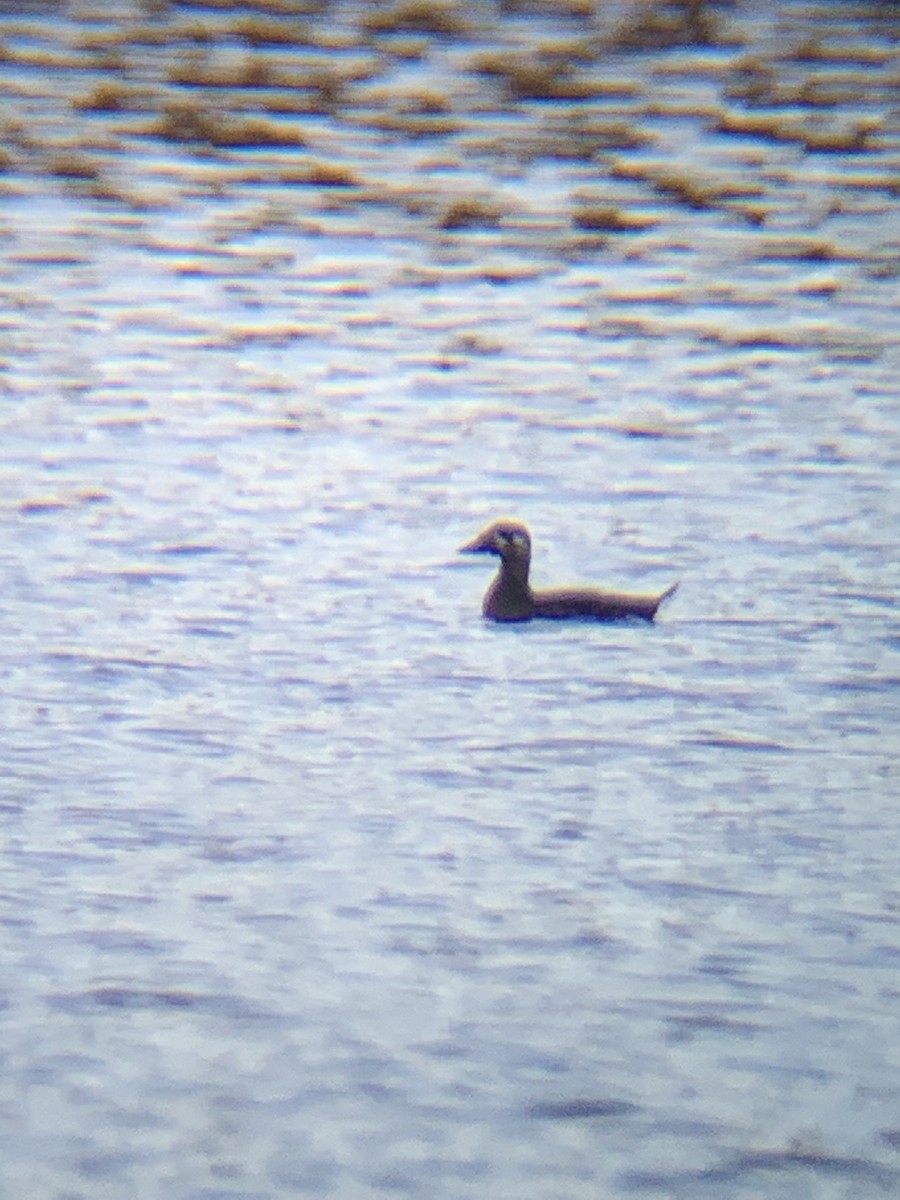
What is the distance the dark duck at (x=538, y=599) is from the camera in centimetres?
678

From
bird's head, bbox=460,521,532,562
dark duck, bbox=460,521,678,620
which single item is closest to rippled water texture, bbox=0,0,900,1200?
dark duck, bbox=460,521,678,620

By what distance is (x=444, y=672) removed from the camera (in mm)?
6359

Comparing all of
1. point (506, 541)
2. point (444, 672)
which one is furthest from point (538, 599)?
point (444, 672)

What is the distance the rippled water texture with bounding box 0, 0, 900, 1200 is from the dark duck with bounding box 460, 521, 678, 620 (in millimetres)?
58

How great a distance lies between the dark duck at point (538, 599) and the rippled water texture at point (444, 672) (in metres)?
0.06

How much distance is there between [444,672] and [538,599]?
572 millimetres

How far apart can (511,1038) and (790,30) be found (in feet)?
48.8

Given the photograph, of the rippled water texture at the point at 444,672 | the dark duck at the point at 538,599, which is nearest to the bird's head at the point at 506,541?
the dark duck at the point at 538,599

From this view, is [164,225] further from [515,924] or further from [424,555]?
[515,924]

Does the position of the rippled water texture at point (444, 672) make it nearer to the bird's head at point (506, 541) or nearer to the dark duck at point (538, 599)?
the dark duck at point (538, 599)

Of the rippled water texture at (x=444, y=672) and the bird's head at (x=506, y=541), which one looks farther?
the bird's head at (x=506, y=541)

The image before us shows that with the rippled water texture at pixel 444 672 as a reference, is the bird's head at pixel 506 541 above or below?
above

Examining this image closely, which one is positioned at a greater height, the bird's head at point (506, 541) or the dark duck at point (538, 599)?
the bird's head at point (506, 541)

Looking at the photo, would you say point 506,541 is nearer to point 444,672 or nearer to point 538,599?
point 538,599
